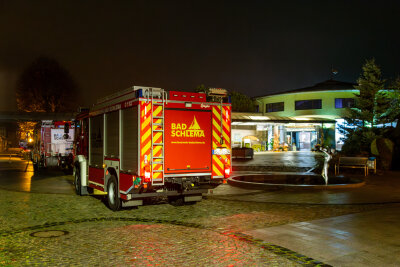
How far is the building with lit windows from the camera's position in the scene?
163ft

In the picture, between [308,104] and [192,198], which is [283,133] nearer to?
[308,104]

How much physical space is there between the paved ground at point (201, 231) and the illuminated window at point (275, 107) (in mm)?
44463

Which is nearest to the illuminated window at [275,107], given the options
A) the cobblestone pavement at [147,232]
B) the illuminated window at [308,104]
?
the illuminated window at [308,104]

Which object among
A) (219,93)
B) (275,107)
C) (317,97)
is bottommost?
(219,93)

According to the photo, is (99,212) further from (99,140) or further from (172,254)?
(172,254)

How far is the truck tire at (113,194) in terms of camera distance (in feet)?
33.0

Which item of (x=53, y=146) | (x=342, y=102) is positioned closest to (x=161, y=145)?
(x=53, y=146)

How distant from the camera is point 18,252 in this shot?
6398 mm

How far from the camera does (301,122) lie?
4869 cm

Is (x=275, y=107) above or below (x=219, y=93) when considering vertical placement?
above

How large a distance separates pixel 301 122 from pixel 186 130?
40885mm

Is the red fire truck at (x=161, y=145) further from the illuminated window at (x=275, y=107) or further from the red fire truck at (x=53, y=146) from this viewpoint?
the illuminated window at (x=275, y=107)

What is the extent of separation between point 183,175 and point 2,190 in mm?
8808

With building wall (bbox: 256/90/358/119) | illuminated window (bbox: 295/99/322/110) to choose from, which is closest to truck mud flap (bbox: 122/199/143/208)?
building wall (bbox: 256/90/358/119)
